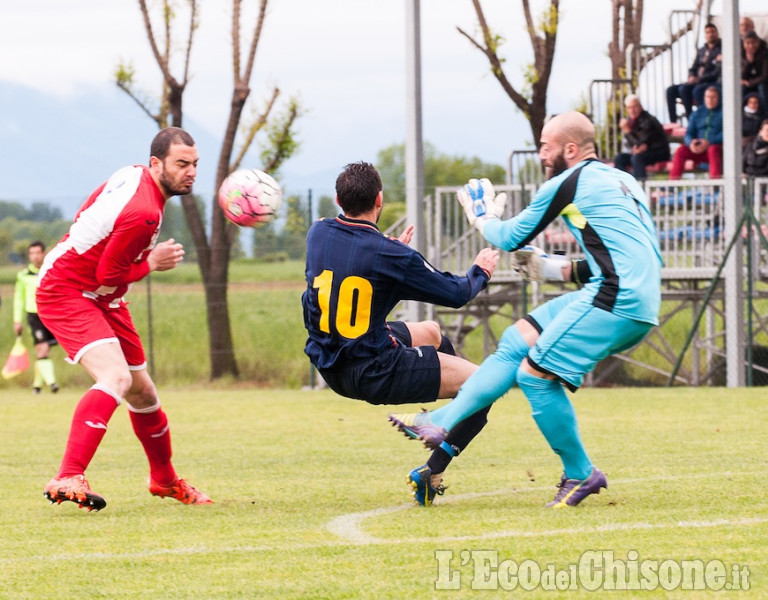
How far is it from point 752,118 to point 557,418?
11.9 metres

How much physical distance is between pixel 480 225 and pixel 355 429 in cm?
517

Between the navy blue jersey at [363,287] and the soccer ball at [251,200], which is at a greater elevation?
the soccer ball at [251,200]

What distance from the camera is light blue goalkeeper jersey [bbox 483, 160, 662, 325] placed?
5.99 m

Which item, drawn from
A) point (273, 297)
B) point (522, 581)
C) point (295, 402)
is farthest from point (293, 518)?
point (273, 297)

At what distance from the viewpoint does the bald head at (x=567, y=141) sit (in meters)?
6.21

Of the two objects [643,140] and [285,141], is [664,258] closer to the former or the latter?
[643,140]

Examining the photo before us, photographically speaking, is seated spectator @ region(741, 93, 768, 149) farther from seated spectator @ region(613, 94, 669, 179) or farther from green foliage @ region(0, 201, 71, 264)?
green foliage @ region(0, 201, 71, 264)

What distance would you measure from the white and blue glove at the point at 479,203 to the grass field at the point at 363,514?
1437 millimetres

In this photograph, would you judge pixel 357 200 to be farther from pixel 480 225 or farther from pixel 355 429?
pixel 355 429

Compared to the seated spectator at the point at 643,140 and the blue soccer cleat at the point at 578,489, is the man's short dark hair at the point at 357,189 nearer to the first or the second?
the blue soccer cleat at the point at 578,489

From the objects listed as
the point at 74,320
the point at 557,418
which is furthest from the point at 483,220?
the point at 74,320

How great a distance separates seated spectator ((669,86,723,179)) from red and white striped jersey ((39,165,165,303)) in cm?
1140

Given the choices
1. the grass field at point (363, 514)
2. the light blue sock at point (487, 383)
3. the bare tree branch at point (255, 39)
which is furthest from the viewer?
the bare tree branch at point (255, 39)

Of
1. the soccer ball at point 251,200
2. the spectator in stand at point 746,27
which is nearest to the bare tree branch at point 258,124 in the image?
the spectator in stand at point 746,27
